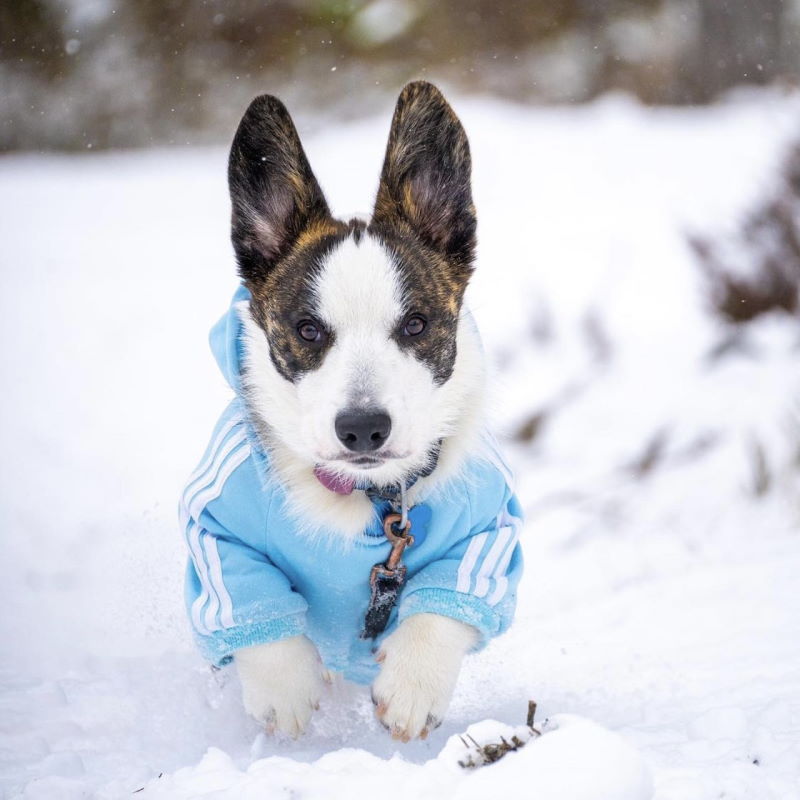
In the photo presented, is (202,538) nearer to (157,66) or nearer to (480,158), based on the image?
(480,158)

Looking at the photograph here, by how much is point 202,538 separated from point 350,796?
0.99 metres

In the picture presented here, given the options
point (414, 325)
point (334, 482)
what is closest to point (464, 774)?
point (334, 482)

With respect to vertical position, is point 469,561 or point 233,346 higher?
point 233,346

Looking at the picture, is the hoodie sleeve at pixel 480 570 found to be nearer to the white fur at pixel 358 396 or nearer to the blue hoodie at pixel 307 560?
the blue hoodie at pixel 307 560

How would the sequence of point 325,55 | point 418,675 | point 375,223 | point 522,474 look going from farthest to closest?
Answer: point 325,55 → point 522,474 → point 375,223 → point 418,675

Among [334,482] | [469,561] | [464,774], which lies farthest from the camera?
[334,482]

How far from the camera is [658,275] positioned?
33.1ft

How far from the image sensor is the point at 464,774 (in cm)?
228

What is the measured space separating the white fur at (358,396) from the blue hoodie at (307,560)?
0.20 ft

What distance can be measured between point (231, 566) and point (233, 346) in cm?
81

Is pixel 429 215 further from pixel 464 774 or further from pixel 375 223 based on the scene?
pixel 464 774

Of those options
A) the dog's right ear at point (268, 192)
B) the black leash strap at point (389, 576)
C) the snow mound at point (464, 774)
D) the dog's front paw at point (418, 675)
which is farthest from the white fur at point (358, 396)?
the snow mound at point (464, 774)

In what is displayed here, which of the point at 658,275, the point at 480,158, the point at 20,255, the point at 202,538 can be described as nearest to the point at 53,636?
the point at 202,538

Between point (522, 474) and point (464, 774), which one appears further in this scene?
point (522, 474)
